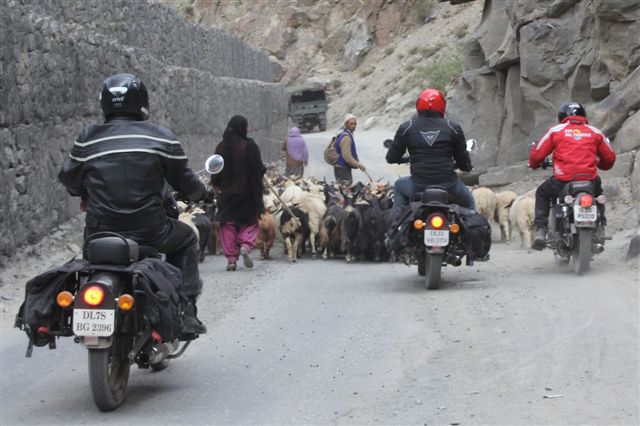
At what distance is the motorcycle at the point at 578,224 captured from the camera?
11031 mm

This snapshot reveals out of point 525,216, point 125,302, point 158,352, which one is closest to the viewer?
point 125,302

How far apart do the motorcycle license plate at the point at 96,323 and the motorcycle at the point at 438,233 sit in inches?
207

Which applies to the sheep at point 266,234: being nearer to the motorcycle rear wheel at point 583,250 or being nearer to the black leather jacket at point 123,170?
the motorcycle rear wheel at point 583,250

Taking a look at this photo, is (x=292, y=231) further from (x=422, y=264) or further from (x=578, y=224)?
(x=578, y=224)

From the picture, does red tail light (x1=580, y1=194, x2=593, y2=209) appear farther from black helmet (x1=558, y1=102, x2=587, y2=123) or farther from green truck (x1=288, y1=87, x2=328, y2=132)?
green truck (x1=288, y1=87, x2=328, y2=132)

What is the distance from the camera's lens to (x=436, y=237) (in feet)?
34.7

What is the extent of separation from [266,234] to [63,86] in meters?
3.65

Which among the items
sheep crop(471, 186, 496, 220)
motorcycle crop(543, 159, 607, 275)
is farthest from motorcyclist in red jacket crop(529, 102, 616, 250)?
sheep crop(471, 186, 496, 220)

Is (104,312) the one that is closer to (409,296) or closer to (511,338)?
(511,338)

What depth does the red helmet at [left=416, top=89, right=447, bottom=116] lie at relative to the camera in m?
11.0

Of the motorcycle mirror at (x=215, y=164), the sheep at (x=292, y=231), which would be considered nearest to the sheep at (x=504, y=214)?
the sheep at (x=292, y=231)

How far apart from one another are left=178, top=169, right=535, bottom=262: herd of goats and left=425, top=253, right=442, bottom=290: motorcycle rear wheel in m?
2.90

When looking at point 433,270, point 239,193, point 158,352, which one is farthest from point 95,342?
point 239,193

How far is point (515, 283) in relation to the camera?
11070 millimetres
